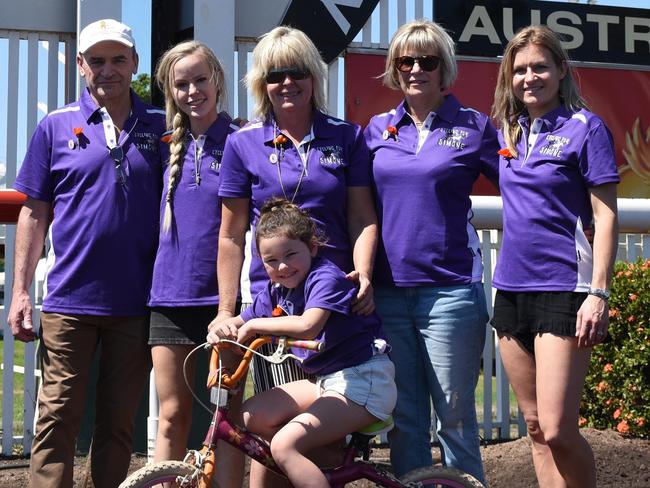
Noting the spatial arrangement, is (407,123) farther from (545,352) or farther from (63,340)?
(63,340)

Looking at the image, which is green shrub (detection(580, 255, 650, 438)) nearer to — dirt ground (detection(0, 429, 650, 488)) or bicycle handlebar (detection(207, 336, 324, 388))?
dirt ground (detection(0, 429, 650, 488))

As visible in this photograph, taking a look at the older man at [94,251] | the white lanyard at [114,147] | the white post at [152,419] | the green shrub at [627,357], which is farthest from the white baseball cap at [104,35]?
the green shrub at [627,357]

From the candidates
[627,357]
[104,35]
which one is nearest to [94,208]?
[104,35]

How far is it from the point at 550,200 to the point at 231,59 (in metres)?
3.64

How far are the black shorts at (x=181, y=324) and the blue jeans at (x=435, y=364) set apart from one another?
683mm

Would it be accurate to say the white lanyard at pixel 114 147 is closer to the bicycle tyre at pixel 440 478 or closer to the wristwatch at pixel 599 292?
the bicycle tyre at pixel 440 478

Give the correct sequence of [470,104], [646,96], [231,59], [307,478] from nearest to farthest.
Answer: [307,478] → [231,59] → [470,104] → [646,96]

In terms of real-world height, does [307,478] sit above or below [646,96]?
below

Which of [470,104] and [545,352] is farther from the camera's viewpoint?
[470,104]

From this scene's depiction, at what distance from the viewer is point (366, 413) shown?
3896mm

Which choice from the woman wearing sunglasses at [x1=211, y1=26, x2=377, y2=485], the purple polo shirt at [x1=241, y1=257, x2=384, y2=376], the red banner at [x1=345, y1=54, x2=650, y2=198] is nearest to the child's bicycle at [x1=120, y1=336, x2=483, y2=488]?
the purple polo shirt at [x1=241, y1=257, x2=384, y2=376]

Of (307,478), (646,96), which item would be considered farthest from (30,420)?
(646,96)

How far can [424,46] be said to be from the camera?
4137 mm

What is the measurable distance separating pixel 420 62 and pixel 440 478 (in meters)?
1.58
